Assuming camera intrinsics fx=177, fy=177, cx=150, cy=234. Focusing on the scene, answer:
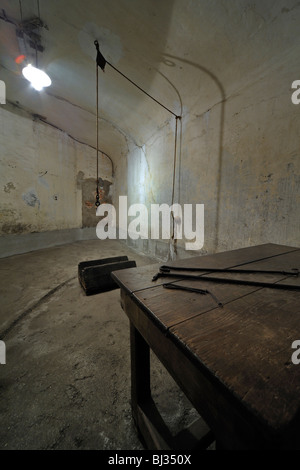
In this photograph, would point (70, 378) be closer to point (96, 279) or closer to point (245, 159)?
point (96, 279)

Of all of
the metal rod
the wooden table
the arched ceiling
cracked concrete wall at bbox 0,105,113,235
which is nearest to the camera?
the wooden table

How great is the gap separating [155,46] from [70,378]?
3815 mm

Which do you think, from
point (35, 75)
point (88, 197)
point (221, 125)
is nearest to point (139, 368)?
point (221, 125)

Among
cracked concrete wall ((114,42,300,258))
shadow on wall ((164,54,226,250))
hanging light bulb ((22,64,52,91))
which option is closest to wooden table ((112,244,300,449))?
cracked concrete wall ((114,42,300,258))

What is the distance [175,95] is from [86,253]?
13.6 feet

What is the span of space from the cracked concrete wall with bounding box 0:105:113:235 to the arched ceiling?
51.0 inches

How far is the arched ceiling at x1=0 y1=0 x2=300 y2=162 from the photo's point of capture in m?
1.79

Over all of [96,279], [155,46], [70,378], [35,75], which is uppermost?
[35,75]

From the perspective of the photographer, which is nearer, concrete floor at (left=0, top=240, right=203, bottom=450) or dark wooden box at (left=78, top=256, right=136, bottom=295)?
concrete floor at (left=0, top=240, right=203, bottom=450)

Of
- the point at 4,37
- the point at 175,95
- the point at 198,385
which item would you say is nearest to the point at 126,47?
the point at 175,95

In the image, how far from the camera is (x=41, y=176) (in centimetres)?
546

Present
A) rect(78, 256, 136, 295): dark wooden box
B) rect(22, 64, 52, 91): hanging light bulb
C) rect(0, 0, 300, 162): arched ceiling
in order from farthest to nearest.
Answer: rect(22, 64, 52, 91): hanging light bulb → rect(78, 256, 136, 295): dark wooden box → rect(0, 0, 300, 162): arched ceiling

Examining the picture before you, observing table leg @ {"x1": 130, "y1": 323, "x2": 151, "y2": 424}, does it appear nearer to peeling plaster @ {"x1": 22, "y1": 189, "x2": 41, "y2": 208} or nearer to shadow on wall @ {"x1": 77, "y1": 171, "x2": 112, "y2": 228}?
peeling plaster @ {"x1": 22, "y1": 189, "x2": 41, "y2": 208}

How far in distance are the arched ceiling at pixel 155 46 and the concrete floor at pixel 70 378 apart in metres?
3.34
